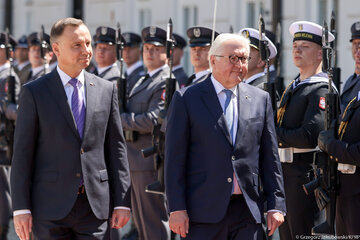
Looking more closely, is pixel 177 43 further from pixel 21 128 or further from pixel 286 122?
pixel 21 128

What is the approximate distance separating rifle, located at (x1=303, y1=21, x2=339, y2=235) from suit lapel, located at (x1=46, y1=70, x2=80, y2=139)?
1794mm

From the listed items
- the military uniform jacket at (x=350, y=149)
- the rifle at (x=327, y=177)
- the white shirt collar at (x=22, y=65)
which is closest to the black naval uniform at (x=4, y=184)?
the white shirt collar at (x=22, y=65)

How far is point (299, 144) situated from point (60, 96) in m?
2.00

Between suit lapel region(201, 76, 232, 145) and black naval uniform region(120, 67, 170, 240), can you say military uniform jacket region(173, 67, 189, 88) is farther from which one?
suit lapel region(201, 76, 232, 145)

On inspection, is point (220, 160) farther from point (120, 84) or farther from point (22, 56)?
point (22, 56)

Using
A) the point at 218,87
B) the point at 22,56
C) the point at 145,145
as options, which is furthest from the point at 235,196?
the point at 22,56

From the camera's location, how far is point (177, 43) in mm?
9938

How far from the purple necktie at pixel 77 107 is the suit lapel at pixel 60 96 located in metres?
0.05

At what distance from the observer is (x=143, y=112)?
8.06 meters

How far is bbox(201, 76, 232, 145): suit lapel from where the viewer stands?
5000 mm

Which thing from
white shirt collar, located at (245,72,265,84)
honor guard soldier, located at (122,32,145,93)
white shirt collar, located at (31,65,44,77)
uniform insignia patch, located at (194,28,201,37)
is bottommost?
white shirt collar, located at (31,65,44,77)

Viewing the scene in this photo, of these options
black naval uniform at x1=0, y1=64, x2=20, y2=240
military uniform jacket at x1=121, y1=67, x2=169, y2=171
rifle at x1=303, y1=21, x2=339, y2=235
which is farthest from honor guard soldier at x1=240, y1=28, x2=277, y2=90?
black naval uniform at x1=0, y1=64, x2=20, y2=240

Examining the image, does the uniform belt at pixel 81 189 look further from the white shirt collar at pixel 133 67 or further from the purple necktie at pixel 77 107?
the white shirt collar at pixel 133 67

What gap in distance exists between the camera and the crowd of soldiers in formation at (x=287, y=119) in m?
5.85
